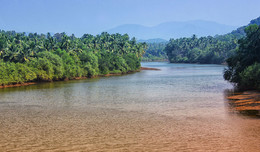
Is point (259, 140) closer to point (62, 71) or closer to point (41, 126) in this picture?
point (41, 126)

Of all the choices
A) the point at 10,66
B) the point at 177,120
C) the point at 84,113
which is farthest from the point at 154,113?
the point at 10,66

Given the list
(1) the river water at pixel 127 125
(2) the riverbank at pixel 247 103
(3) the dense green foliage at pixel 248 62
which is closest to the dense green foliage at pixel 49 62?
(1) the river water at pixel 127 125

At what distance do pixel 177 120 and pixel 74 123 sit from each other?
9.86m

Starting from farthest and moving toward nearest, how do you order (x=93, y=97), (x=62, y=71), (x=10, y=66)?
(x=62, y=71)
(x=10, y=66)
(x=93, y=97)

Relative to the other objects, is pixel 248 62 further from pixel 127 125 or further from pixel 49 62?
pixel 49 62

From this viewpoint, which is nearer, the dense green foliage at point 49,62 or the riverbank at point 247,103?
the riverbank at point 247,103

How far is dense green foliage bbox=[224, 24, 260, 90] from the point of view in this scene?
44.8m

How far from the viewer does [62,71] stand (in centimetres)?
7725

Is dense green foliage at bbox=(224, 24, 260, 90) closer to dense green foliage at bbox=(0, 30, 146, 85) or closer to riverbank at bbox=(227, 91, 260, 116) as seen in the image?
riverbank at bbox=(227, 91, 260, 116)

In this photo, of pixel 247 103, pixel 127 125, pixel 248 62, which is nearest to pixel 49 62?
pixel 248 62

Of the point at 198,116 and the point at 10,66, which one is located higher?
the point at 10,66

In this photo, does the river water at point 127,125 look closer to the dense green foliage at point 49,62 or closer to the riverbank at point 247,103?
the riverbank at point 247,103

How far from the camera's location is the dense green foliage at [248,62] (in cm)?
4479

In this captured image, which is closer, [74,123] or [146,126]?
[146,126]
